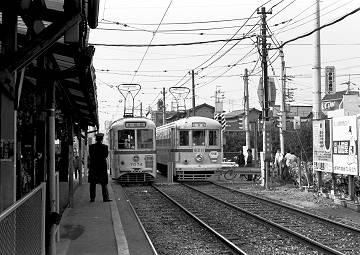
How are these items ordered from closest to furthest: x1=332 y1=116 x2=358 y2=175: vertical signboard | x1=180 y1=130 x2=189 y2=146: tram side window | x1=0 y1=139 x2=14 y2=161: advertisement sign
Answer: x1=0 y1=139 x2=14 y2=161: advertisement sign, x1=332 y1=116 x2=358 y2=175: vertical signboard, x1=180 y1=130 x2=189 y2=146: tram side window

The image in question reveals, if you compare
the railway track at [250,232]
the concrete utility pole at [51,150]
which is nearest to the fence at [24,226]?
the concrete utility pole at [51,150]

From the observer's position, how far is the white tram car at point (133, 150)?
22.1 metres

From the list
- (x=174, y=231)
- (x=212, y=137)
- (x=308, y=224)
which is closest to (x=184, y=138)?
(x=212, y=137)

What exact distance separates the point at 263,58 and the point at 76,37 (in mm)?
17634

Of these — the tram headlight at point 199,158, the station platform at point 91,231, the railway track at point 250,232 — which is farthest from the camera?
the tram headlight at point 199,158

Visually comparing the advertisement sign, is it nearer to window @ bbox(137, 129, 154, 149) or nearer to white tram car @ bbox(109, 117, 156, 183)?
white tram car @ bbox(109, 117, 156, 183)

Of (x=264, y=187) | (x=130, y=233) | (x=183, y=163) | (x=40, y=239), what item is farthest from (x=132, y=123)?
(x=40, y=239)

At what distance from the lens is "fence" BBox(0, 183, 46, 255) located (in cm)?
380

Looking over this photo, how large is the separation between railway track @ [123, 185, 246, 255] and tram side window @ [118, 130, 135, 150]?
17.5ft

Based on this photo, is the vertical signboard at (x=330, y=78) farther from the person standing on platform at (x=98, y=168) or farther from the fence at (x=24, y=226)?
the fence at (x=24, y=226)

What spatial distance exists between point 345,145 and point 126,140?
10.2 metres

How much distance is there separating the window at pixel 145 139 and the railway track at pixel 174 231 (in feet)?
17.5

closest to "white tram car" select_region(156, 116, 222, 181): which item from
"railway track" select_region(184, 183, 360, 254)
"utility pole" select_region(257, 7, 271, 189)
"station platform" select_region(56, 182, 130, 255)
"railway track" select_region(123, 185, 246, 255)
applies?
"utility pole" select_region(257, 7, 271, 189)

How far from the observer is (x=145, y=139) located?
2245cm
